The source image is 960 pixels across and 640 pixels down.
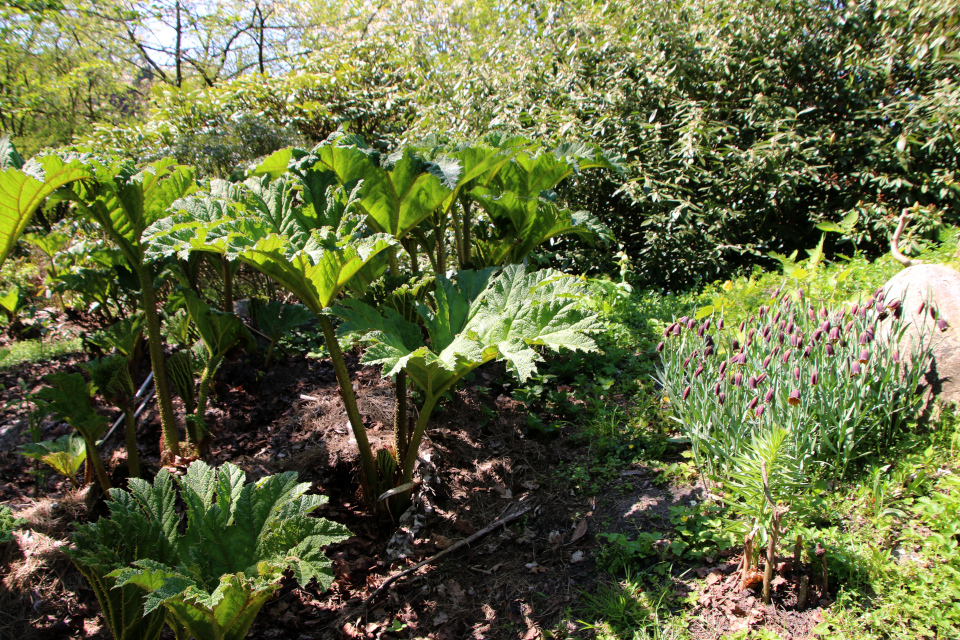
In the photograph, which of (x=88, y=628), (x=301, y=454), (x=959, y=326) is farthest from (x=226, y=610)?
(x=959, y=326)

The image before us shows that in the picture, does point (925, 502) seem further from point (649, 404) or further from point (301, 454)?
point (301, 454)

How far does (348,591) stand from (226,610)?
729 mm

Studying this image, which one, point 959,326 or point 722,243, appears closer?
point 959,326

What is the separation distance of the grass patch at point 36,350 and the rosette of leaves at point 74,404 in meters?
1.91

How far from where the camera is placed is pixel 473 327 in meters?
2.19

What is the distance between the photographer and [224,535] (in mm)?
1758

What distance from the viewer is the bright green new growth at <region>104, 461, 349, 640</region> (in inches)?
60.7

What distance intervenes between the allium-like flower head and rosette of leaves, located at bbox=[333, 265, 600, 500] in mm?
748

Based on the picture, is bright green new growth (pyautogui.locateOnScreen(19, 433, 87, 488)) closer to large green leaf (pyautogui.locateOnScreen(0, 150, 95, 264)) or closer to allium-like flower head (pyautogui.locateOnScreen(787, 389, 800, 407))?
large green leaf (pyautogui.locateOnScreen(0, 150, 95, 264))

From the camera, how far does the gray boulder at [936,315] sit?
2500 millimetres

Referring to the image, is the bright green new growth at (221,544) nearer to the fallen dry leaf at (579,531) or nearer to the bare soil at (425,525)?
the bare soil at (425,525)

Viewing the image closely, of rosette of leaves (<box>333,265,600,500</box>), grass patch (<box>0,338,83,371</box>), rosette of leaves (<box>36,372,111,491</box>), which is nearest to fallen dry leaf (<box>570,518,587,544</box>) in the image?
rosette of leaves (<box>333,265,600,500</box>)

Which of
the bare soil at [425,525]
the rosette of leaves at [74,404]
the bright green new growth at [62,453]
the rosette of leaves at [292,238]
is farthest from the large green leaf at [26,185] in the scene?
the bare soil at [425,525]

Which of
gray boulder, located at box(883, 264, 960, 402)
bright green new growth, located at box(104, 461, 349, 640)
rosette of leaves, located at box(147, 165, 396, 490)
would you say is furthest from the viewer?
gray boulder, located at box(883, 264, 960, 402)
